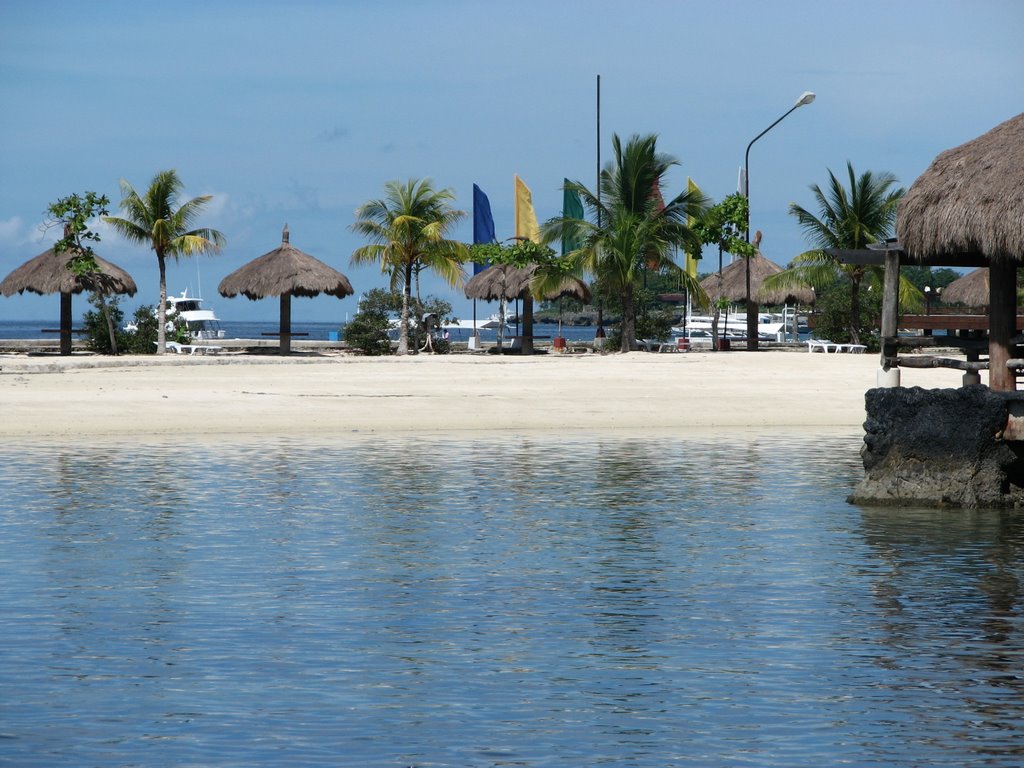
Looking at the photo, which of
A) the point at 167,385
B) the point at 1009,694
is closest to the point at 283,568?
the point at 1009,694

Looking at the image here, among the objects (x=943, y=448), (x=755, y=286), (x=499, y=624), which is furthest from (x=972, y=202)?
(x=755, y=286)

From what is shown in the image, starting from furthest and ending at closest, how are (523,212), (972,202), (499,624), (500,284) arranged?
(523,212), (500,284), (972,202), (499,624)

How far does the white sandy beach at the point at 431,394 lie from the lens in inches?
901

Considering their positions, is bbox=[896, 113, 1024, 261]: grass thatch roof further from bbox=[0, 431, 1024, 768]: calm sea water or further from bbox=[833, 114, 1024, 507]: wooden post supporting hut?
bbox=[0, 431, 1024, 768]: calm sea water

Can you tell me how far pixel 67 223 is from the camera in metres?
42.1

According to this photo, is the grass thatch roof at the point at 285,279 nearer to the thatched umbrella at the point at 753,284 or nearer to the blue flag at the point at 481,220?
the blue flag at the point at 481,220

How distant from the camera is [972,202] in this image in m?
15.1

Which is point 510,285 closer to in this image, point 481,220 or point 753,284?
point 481,220

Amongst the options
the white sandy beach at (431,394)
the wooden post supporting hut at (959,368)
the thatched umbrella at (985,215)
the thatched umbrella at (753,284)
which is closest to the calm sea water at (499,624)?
the wooden post supporting hut at (959,368)

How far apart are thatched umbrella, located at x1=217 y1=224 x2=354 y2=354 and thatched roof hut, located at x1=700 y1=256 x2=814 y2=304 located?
13307 millimetres

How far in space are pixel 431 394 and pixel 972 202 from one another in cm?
1343

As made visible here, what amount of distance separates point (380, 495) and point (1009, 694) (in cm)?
858

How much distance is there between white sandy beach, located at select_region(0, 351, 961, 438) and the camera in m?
22.9

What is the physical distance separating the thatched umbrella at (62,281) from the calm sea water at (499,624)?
95.6ft
